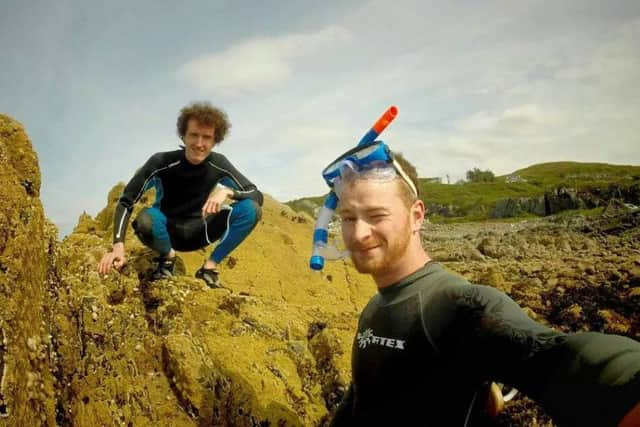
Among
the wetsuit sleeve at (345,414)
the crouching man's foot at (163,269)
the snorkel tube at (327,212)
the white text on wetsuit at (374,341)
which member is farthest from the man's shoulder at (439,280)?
the crouching man's foot at (163,269)

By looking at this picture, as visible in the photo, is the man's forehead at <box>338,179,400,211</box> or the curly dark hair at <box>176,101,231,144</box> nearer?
the man's forehead at <box>338,179,400,211</box>

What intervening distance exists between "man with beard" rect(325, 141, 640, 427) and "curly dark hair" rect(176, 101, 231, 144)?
13.0ft

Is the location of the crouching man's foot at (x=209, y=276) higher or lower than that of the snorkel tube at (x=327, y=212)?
lower

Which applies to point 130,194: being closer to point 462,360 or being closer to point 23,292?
point 23,292

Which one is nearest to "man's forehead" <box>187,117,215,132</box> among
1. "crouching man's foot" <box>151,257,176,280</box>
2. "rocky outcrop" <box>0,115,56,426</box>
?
"crouching man's foot" <box>151,257,176,280</box>

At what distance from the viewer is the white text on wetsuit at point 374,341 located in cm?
242

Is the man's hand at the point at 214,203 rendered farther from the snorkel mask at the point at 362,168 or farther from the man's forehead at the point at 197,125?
the snorkel mask at the point at 362,168

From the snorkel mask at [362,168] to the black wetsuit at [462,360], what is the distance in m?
0.58

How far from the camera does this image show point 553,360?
1.64 metres

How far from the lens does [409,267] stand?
271 centimetres

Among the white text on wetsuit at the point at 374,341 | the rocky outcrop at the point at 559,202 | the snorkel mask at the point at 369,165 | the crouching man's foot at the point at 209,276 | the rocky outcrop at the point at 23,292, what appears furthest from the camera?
the rocky outcrop at the point at 559,202

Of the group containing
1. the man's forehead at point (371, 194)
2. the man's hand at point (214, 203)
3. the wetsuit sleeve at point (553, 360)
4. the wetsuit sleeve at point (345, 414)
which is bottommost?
the wetsuit sleeve at point (345, 414)

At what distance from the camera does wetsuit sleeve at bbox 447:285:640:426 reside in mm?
1429

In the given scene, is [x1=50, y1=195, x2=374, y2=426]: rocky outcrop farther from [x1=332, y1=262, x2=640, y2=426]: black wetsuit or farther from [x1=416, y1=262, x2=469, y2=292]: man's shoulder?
[x1=416, y1=262, x2=469, y2=292]: man's shoulder
